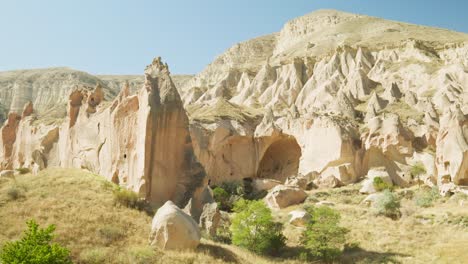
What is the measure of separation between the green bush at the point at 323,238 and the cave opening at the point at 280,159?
25.5 metres

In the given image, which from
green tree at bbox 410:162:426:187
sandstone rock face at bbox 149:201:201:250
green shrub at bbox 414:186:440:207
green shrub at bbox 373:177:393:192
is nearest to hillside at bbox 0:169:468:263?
sandstone rock face at bbox 149:201:201:250

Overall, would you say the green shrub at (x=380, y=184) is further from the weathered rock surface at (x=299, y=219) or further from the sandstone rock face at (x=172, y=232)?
the sandstone rock face at (x=172, y=232)

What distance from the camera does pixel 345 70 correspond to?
76.5 m

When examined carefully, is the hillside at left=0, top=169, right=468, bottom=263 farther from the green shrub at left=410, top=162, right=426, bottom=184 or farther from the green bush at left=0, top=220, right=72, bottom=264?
the green shrub at left=410, top=162, right=426, bottom=184

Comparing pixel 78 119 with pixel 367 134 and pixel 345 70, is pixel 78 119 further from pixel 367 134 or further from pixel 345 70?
pixel 345 70

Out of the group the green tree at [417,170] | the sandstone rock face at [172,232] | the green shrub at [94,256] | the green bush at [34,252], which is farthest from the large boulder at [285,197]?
the green bush at [34,252]

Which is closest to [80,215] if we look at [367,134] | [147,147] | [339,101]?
[147,147]

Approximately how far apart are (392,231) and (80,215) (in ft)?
57.3

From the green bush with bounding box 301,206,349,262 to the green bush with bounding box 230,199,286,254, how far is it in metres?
1.54

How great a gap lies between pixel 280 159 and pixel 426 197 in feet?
69.6

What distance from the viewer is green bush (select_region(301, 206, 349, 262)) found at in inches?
833

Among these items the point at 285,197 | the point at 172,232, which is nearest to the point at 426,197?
the point at 285,197

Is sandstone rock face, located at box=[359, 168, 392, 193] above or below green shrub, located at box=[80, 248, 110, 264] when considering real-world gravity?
above

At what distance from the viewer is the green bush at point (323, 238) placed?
21.2m
